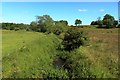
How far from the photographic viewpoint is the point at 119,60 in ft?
63.6

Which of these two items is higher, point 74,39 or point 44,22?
point 44,22

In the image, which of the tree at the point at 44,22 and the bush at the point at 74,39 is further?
the tree at the point at 44,22

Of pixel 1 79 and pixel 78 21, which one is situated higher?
pixel 78 21

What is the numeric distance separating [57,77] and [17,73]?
2526 mm

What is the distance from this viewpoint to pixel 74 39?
3094cm

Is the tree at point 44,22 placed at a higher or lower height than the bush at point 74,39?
higher

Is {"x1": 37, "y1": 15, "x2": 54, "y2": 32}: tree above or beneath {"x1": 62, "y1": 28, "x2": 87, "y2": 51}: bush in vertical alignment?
above

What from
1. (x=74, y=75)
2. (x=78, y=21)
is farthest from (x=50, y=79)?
(x=78, y=21)

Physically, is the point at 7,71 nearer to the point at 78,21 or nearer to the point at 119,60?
the point at 119,60

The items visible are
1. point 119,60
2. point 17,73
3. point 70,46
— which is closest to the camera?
point 17,73

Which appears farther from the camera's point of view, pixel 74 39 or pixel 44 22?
pixel 44 22

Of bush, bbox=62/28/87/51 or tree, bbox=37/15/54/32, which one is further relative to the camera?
tree, bbox=37/15/54/32

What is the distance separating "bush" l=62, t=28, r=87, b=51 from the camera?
3021 centimetres

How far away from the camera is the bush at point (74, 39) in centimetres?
3021
